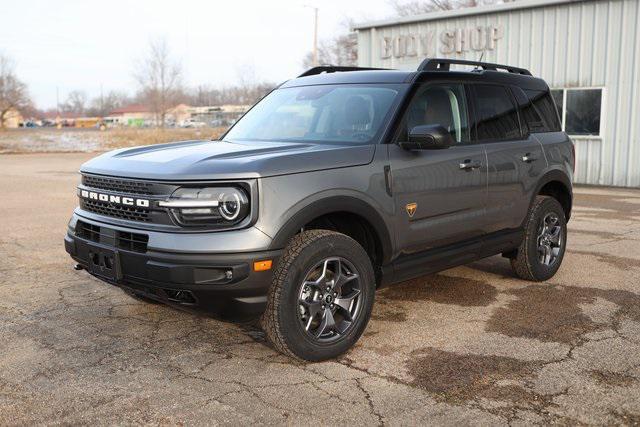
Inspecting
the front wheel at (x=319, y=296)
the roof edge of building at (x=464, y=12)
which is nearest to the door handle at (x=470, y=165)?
the front wheel at (x=319, y=296)

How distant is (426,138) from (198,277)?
1.80 metres

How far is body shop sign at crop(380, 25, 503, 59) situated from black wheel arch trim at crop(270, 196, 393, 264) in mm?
13180

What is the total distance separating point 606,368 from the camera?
389cm

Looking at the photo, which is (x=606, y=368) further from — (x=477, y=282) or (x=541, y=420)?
(x=477, y=282)

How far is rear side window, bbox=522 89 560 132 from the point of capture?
591 cm

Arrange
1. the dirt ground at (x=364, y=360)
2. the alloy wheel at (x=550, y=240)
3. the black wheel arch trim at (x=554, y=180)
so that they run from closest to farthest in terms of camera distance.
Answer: the dirt ground at (x=364, y=360) < the black wheel arch trim at (x=554, y=180) < the alloy wheel at (x=550, y=240)

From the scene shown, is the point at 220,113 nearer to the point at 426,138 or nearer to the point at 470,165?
the point at 470,165

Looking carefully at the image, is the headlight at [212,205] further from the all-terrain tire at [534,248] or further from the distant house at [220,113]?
the distant house at [220,113]

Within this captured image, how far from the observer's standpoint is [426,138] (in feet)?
14.2

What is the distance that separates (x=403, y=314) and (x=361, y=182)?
1387 millimetres

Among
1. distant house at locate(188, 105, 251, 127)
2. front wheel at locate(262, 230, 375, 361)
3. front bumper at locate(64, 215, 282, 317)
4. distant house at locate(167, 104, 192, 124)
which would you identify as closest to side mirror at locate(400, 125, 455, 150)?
front wheel at locate(262, 230, 375, 361)

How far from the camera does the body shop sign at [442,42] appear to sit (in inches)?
637

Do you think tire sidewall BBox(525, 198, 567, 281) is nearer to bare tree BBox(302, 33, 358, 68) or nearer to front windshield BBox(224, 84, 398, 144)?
front windshield BBox(224, 84, 398, 144)

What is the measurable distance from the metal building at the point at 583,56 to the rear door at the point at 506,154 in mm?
9881
